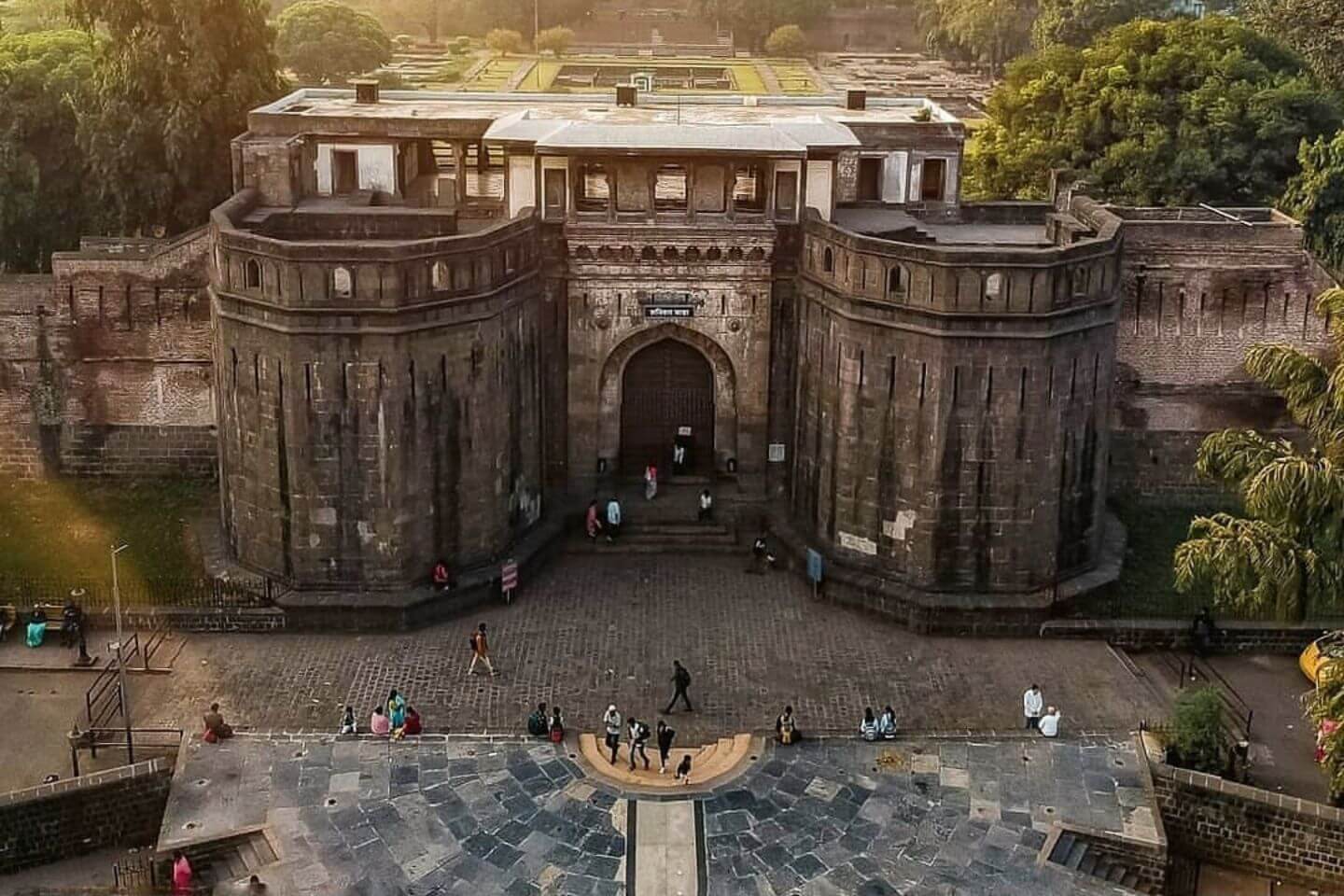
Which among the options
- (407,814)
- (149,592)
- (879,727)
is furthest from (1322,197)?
(149,592)

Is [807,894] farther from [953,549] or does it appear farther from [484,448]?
[484,448]

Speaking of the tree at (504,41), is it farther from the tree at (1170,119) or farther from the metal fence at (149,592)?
the metal fence at (149,592)

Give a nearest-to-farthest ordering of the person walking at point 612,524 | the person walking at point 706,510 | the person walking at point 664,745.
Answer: the person walking at point 664,745, the person walking at point 612,524, the person walking at point 706,510

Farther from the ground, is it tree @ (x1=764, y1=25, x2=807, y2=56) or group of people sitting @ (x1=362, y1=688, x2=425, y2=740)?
tree @ (x1=764, y1=25, x2=807, y2=56)

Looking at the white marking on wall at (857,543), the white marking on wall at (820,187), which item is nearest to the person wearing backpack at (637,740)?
the white marking on wall at (857,543)

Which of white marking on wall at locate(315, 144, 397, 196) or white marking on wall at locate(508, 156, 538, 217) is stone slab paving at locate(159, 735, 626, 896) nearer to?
white marking on wall at locate(508, 156, 538, 217)

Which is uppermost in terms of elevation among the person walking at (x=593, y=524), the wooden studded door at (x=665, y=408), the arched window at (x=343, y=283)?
the arched window at (x=343, y=283)

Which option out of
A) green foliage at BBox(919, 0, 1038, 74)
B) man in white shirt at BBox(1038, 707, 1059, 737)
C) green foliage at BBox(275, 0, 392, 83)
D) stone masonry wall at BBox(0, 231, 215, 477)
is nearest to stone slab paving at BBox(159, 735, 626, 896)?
man in white shirt at BBox(1038, 707, 1059, 737)
